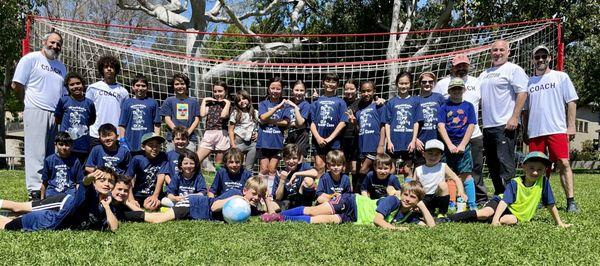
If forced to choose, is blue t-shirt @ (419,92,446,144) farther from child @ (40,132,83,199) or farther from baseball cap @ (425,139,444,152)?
child @ (40,132,83,199)

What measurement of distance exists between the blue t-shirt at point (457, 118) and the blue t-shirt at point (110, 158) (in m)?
3.54

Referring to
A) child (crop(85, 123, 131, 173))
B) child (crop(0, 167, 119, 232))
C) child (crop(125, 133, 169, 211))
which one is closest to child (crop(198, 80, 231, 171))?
child (crop(125, 133, 169, 211))

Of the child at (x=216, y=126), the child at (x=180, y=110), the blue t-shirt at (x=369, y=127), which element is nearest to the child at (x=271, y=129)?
the child at (x=216, y=126)

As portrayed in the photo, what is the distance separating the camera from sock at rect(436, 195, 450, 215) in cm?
533

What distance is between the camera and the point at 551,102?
232 inches

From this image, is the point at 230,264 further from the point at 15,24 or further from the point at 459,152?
the point at 15,24

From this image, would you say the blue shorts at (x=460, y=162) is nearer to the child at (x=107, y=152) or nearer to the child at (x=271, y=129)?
the child at (x=271, y=129)

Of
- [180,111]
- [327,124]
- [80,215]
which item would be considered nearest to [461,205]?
[327,124]

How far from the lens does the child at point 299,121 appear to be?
6.77m

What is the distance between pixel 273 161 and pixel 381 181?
173 cm

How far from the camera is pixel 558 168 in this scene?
5.96 m

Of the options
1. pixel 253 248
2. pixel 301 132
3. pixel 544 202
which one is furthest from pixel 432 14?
pixel 253 248

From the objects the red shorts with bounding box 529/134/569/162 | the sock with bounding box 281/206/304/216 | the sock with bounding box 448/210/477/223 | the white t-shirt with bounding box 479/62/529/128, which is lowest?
the sock with bounding box 281/206/304/216

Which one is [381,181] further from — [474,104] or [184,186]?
[184,186]
